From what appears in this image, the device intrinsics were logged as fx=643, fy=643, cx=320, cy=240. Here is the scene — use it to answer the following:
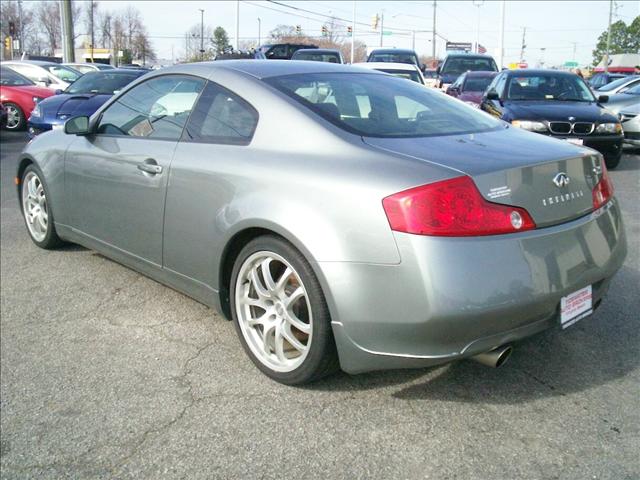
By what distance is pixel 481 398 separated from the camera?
9.27ft

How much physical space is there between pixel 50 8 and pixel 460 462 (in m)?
97.2

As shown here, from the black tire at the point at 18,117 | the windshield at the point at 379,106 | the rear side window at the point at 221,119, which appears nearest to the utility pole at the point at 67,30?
the black tire at the point at 18,117

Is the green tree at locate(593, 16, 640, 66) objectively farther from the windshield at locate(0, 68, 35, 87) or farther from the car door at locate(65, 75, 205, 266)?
the windshield at locate(0, 68, 35, 87)

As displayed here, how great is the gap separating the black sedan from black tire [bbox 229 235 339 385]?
267 inches

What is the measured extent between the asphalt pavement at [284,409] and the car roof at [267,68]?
1449 mm

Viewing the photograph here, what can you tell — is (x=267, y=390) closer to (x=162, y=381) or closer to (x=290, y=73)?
(x=162, y=381)

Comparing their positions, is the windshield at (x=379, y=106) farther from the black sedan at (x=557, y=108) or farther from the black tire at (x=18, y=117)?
the black tire at (x=18, y=117)

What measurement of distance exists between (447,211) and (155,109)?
2.18 m

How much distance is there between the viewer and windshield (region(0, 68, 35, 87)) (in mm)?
15328

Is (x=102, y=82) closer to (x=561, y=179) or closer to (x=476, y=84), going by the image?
(x=476, y=84)

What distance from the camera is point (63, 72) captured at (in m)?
18.5

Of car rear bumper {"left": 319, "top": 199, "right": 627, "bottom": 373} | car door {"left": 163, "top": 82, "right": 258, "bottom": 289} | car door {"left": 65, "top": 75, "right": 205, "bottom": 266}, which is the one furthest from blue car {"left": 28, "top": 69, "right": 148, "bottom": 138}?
car rear bumper {"left": 319, "top": 199, "right": 627, "bottom": 373}

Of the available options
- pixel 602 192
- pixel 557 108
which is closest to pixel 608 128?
pixel 557 108

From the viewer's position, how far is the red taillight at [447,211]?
2.42 meters
